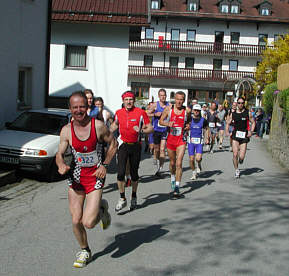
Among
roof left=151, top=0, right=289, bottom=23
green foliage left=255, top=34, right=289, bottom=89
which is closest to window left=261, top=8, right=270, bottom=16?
roof left=151, top=0, right=289, bottom=23

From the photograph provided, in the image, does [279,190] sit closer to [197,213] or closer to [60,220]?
[197,213]

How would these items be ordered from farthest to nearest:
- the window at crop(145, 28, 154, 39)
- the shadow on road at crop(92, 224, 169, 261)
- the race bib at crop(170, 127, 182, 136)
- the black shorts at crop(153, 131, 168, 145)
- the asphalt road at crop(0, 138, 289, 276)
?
the window at crop(145, 28, 154, 39), the black shorts at crop(153, 131, 168, 145), the race bib at crop(170, 127, 182, 136), the shadow on road at crop(92, 224, 169, 261), the asphalt road at crop(0, 138, 289, 276)

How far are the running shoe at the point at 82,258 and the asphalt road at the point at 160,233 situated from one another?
6 cm

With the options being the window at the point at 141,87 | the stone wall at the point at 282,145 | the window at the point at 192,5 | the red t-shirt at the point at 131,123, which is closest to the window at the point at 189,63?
the window at the point at 141,87

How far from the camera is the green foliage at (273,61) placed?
35.3 metres

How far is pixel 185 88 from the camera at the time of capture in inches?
1987

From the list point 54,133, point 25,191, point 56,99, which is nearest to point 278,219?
point 25,191

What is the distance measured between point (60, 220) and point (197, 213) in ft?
7.23

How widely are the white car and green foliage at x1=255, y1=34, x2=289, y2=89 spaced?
27.5 metres

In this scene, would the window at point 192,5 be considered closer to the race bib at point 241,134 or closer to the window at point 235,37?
the window at point 235,37

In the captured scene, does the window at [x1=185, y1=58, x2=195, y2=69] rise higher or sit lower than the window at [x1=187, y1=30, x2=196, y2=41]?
lower

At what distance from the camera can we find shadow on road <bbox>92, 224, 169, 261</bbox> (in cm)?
549

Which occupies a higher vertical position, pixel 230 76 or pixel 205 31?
pixel 205 31

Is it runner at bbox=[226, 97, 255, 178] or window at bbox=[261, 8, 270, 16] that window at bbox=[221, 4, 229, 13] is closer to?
window at bbox=[261, 8, 270, 16]
